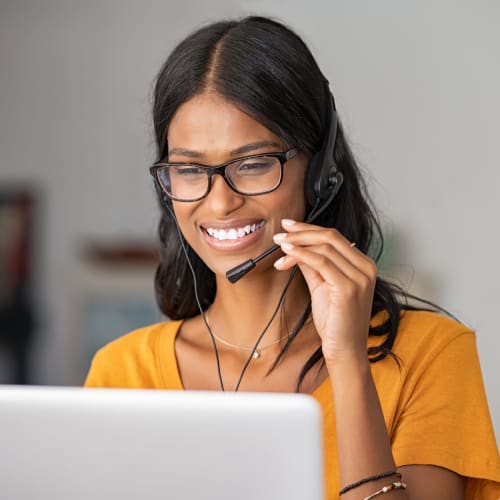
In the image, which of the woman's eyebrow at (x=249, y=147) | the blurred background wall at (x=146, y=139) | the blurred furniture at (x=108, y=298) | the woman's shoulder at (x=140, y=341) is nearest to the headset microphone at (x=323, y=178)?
the woman's eyebrow at (x=249, y=147)

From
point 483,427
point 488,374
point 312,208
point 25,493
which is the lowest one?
point 488,374

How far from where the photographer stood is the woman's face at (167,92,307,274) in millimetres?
1386

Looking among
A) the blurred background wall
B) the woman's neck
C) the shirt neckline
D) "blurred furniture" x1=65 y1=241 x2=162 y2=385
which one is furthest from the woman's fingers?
"blurred furniture" x1=65 y1=241 x2=162 y2=385

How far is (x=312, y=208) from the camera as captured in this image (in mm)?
1504

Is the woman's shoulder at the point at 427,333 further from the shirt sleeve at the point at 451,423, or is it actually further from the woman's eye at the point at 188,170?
the woman's eye at the point at 188,170

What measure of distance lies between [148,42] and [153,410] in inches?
190

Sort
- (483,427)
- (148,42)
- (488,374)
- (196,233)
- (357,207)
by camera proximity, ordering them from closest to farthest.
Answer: (483,427), (196,233), (357,207), (488,374), (148,42)

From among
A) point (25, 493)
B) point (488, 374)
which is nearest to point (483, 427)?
point (25, 493)

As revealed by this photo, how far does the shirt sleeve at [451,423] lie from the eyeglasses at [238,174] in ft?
1.15

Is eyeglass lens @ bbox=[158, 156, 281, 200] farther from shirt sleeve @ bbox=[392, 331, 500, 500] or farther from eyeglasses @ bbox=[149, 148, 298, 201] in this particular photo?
shirt sleeve @ bbox=[392, 331, 500, 500]

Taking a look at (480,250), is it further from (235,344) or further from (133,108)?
(235,344)

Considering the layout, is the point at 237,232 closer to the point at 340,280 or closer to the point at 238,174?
the point at 238,174

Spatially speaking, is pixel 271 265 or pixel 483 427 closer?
pixel 483 427

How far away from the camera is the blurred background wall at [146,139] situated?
Result: 4.27 meters
